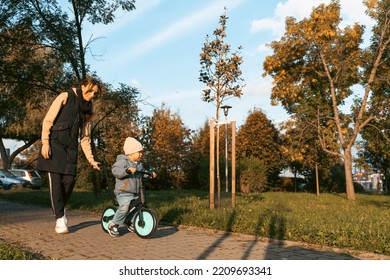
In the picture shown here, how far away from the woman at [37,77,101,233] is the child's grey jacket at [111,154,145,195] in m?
0.33

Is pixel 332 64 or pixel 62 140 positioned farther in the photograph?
pixel 332 64

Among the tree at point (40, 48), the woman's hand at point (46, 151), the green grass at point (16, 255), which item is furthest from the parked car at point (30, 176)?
the green grass at point (16, 255)

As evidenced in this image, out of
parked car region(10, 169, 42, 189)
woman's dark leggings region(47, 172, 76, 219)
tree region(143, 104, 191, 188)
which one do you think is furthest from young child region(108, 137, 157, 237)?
parked car region(10, 169, 42, 189)

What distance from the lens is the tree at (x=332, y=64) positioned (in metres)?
23.2

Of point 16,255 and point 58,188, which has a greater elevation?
point 58,188

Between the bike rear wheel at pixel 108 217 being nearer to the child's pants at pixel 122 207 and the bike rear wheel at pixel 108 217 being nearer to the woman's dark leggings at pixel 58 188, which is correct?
the child's pants at pixel 122 207

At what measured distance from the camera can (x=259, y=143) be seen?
1367 inches

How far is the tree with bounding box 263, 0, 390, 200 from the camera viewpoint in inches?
914

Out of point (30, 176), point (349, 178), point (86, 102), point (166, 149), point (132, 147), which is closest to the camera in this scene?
point (132, 147)

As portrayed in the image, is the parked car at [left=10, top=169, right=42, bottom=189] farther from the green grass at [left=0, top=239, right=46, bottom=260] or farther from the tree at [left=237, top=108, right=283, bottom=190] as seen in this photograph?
the green grass at [left=0, top=239, right=46, bottom=260]

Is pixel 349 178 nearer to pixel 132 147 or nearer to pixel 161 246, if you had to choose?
pixel 132 147

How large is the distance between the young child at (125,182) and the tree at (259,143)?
27614 millimetres

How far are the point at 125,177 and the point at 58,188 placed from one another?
1.03m

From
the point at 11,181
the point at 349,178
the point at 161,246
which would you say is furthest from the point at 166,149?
the point at 161,246
